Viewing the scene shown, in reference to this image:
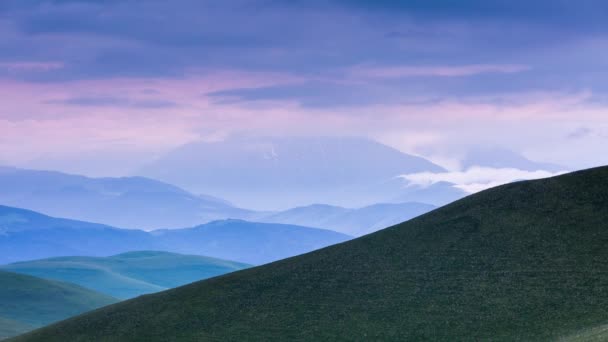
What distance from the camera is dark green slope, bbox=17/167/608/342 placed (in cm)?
7169

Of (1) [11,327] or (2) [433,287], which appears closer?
(2) [433,287]

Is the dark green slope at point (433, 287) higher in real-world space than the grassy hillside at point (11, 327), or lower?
lower

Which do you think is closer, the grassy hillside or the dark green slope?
the dark green slope

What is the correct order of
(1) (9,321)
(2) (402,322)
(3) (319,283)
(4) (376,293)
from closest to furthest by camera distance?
1. (2) (402,322)
2. (4) (376,293)
3. (3) (319,283)
4. (1) (9,321)

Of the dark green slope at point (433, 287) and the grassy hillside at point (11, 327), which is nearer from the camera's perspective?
the dark green slope at point (433, 287)

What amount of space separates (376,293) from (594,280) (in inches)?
860

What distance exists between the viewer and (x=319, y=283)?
91.4 metres

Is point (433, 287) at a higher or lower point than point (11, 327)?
lower

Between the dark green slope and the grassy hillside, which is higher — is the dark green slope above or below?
below

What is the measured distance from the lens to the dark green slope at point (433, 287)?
71.7 m

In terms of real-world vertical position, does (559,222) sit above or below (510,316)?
above

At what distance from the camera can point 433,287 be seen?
8231cm

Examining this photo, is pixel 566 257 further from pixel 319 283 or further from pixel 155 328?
pixel 155 328

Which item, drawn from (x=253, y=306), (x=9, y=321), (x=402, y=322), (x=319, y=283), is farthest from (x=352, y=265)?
(x=9, y=321)
